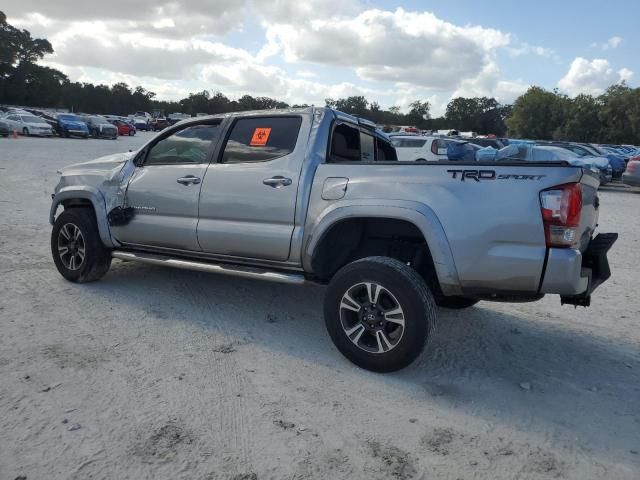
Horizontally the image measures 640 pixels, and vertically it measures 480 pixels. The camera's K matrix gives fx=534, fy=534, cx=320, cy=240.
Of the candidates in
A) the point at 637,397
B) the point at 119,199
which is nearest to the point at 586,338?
the point at 637,397

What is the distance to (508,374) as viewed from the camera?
3.84 meters

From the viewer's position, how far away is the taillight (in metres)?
3.21

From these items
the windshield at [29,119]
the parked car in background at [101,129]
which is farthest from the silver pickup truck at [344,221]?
the parked car in background at [101,129]

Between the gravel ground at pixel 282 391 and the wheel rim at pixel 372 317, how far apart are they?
23cm

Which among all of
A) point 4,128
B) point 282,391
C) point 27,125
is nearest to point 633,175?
point 282,391

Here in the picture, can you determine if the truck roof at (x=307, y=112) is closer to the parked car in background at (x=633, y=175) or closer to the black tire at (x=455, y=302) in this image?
the black tire at (x=455, y=302)

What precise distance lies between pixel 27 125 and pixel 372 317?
32.8 metres

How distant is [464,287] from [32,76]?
90.6m

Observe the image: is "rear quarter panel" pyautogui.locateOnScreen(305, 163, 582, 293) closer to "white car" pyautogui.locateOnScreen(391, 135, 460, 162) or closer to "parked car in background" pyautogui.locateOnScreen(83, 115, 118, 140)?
"white car" pyautogui.locateOnScreen(391, 135, 460, 162)

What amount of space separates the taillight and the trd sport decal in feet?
0.47

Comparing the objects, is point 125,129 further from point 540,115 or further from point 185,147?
point 540,115

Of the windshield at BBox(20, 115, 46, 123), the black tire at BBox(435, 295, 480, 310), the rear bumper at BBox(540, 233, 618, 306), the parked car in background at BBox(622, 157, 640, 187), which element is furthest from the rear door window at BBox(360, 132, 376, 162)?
the windshield at BBox(20, 115, 46, 123)

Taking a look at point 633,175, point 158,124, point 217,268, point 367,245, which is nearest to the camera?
point 367,245

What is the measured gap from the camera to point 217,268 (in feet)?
14.9
